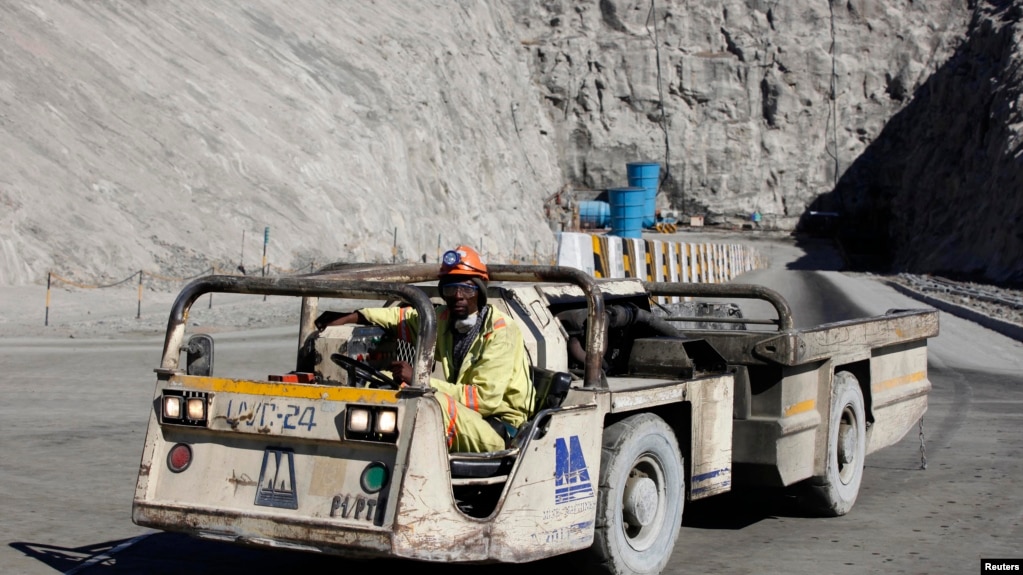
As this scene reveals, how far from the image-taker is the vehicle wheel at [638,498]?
5801mm

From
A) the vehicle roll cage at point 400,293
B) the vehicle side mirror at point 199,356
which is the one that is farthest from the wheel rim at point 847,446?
the vehicle side mirror at point 199,356

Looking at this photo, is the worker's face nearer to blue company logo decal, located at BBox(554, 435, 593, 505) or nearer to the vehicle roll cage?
the vehicle roll cage

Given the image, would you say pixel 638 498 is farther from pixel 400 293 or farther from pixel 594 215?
pixel 594 215

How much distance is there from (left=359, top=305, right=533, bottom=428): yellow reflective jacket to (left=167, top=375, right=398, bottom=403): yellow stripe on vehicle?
41cm

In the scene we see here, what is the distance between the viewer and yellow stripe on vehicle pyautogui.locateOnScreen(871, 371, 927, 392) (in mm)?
9141

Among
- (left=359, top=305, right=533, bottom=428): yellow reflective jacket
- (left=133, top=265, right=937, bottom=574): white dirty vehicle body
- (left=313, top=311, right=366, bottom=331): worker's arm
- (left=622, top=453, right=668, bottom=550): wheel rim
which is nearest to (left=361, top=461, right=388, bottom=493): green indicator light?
(left=133, top=265, right=937, bottom=574): white dirty vehicle body

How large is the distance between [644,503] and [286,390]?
2025 mm

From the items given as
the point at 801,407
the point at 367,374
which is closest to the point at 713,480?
the point at 801,407

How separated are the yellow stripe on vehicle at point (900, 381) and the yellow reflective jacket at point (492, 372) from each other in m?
4.17

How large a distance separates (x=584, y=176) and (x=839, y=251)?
1991 cm

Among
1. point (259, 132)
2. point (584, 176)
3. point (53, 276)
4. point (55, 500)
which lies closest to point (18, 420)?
point (55, 500)

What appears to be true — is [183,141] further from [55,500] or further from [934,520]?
[934,520]

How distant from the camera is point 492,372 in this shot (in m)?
5.70

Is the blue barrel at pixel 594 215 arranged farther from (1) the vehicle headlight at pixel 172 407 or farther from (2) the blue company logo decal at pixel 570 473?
(1) the vehicle headlight at pixel 172 407
